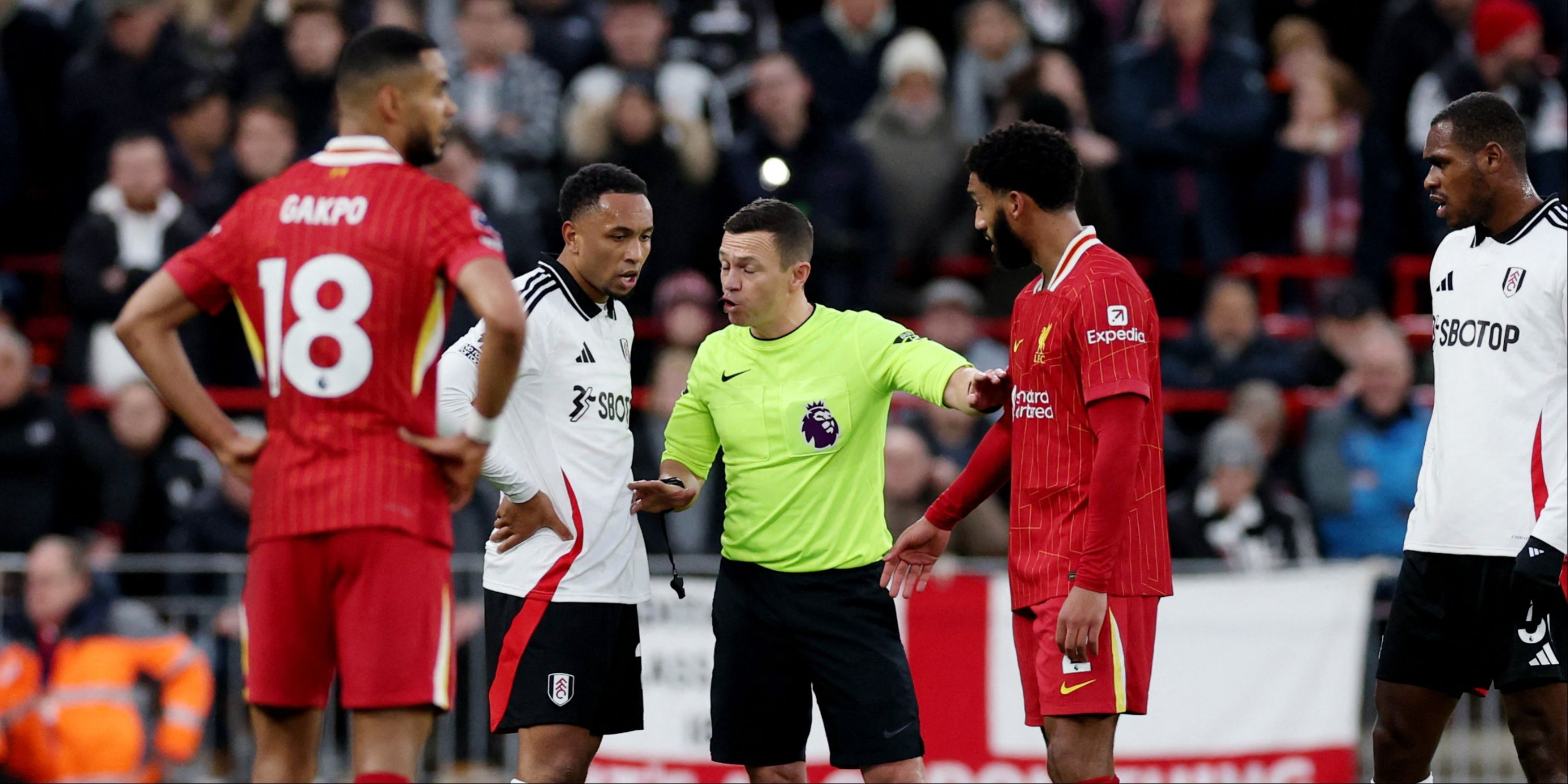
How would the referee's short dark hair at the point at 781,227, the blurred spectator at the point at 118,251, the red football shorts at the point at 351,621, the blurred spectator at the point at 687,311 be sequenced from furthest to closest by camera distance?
the blurred spectator at the point at 118,251
the blurred spectator at the point at 687,311
the referee's short dark hair at the point at 781,227
the red football shorts at the point at 351,621

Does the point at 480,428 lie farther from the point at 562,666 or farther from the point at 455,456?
the point at 562,666

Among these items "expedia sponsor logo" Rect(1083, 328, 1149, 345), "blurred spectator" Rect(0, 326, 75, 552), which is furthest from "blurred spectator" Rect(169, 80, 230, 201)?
"expedia sponsor logo" Rect(1083, 328, 1149, 345)

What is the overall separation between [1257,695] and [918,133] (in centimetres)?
522

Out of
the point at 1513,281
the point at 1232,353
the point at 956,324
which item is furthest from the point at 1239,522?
the point at 1513,281

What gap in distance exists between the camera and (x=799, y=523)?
759 cm

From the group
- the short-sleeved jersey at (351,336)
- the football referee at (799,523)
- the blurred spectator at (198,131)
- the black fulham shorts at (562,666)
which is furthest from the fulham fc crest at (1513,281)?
the blurred spectator at (198,131)

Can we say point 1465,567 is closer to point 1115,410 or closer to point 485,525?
point 1115,410

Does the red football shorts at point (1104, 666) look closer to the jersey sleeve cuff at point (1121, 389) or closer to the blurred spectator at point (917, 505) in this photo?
the jersey sleeve cuff at point (1121, 389)

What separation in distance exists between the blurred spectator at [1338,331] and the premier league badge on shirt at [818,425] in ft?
22.8

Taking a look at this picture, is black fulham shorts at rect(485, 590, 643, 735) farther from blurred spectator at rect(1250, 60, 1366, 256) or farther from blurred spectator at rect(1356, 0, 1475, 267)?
blurred spectator at rect(1356, 0, 1475, 267)

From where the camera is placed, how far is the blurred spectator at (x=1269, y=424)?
42.8 feet

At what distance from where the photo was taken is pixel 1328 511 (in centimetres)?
1276

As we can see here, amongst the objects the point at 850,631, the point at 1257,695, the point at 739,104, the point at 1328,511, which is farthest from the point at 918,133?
the point at 850,631

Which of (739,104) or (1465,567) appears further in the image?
(739,104)
